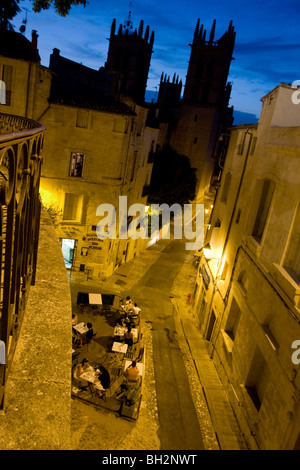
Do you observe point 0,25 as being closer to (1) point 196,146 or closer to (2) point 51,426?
(2) point 51,426

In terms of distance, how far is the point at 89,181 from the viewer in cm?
2214

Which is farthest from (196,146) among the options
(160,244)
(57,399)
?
(57,399)

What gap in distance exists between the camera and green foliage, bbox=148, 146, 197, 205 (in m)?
37.6

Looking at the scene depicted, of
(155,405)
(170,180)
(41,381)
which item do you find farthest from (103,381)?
(170,180)

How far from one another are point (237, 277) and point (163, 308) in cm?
787

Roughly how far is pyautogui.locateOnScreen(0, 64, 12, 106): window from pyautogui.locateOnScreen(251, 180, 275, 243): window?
14.8 m

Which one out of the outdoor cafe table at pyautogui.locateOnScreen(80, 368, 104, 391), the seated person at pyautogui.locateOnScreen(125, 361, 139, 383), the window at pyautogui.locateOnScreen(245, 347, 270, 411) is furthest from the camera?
the seated person at pyautogui.locateOnScreen(125, 361, 139, 383)

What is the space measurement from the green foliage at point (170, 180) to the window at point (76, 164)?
585 inches

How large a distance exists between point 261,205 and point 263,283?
3537mm

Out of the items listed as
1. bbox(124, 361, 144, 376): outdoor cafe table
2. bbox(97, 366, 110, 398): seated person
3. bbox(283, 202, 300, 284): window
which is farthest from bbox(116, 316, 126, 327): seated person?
bbox(283, 202, 300, 284): window

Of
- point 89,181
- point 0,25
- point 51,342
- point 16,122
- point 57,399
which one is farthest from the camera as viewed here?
point 89,181

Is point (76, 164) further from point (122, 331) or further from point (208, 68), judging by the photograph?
point (208, 68)

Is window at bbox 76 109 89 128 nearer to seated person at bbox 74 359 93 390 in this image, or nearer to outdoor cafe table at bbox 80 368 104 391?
seated person at bbox 74 359 93 390

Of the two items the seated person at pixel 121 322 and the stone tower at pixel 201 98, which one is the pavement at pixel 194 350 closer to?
the seated person at pixel 121 322
